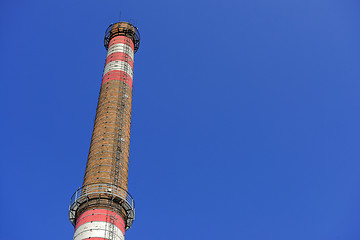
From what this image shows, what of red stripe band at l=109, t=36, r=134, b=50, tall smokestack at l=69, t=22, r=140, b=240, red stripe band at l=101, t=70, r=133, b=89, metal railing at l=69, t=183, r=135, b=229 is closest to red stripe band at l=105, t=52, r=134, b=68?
tall smokestack at l=69, t=22, r=140, b=240

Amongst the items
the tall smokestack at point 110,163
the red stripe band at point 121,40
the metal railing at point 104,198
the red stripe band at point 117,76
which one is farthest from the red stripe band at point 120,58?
the metal railing at point 104,198

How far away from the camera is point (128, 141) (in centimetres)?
3547

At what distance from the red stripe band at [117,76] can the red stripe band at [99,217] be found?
1472 cm

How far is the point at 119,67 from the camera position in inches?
1570

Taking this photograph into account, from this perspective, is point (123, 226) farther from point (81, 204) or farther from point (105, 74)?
point (105, 74)

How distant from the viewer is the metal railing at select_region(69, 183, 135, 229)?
96.2ft

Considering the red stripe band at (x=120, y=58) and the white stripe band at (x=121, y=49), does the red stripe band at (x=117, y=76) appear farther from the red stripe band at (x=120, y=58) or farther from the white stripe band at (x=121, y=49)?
the white stripe band at (x=121, y=49)

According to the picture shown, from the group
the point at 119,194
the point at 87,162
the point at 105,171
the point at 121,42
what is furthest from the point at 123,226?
the point at 121,42

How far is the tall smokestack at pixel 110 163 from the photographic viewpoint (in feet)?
92.4

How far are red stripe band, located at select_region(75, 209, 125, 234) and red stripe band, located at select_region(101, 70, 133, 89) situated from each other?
1472 cm

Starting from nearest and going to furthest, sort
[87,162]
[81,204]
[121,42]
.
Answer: [81,204], [87,162], [121,42]

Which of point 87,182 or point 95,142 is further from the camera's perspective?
point 95,142

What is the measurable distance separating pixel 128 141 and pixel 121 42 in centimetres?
1301

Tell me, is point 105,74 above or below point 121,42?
below
